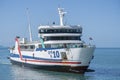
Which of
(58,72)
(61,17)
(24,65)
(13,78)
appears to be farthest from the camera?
(24,65)

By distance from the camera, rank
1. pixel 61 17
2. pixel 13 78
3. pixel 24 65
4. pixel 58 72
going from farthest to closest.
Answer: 1. pixel 24 65
2. pixel 61 17
3. pixel 58 72
4. pixel 13 78

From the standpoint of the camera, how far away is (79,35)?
41719mm

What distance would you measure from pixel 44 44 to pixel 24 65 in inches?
312

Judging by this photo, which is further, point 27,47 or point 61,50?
point 27,47

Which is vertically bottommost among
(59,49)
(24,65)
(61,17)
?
(24,65)

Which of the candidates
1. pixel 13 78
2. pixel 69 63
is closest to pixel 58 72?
pixel 69 63

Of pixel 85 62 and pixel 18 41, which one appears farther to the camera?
pixel 18 41

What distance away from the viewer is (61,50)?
39.2 metres

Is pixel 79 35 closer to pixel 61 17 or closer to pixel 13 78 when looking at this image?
pixel 61 17

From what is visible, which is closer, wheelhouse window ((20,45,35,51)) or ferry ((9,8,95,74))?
ferry ((9,8,95,74))

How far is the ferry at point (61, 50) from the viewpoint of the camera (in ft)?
127

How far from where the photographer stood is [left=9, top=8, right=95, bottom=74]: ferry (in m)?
38.7

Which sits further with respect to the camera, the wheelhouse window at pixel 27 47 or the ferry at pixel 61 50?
the wheelhouse window at pixel 27 47

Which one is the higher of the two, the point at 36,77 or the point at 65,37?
the point at 65,37
